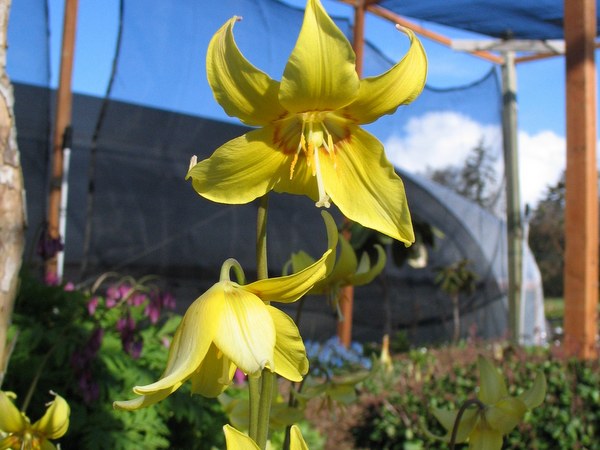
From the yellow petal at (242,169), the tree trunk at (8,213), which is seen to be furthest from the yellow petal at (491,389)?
the tree trunk at (8,213)

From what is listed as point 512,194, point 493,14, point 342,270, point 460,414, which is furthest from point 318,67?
point 512,194

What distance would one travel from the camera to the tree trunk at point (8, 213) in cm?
119

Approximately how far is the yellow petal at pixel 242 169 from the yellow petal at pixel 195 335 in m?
0.14

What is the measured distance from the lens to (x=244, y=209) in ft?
19.6

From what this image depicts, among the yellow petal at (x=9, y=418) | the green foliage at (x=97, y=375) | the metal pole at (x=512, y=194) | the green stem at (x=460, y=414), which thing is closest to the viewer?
the green stem at (x=460, y=414)

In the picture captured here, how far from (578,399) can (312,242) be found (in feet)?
11.0

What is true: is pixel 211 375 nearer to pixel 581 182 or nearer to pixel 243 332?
pixel 243 332

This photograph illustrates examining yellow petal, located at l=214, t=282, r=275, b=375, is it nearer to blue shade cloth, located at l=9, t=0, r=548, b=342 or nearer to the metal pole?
blue shade cloth, located at l=9, t=0, r=548, b=342

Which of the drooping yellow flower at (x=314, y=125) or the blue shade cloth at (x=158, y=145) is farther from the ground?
the blue shade cloth at (x=158, y=145)

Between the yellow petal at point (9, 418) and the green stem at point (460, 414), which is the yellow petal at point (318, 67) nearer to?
the green stem at point (460, 414)

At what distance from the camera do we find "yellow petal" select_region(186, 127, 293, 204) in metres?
0.79

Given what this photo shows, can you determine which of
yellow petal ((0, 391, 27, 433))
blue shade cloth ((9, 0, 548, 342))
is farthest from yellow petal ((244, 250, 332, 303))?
blue shade cloth ((9, 0, 548, 342))

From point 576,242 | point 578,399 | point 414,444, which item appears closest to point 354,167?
point 578,399

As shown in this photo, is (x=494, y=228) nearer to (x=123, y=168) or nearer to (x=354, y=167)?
(x=123, y=168)
